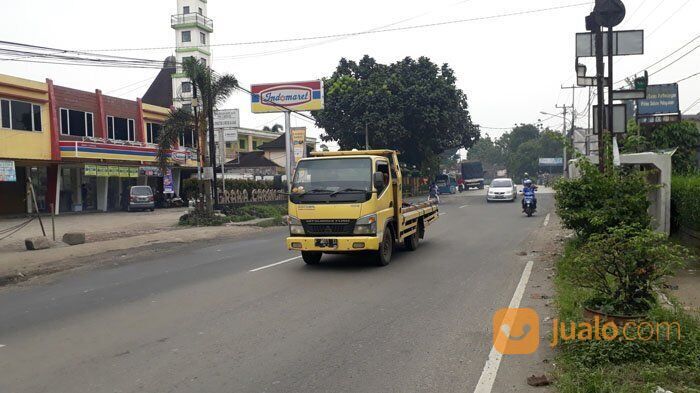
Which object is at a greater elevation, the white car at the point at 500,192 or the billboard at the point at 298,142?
the billboard at the point at 298,142

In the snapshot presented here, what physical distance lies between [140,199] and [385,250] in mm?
26096

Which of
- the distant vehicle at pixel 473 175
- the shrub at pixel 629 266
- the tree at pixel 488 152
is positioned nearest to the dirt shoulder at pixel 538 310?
the shrub at pixel 629 266

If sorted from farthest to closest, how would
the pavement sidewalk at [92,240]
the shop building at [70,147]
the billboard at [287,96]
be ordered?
the billboard at [287,96] → the shop building at [70,147] → the pavement sidewalk at [92,240]

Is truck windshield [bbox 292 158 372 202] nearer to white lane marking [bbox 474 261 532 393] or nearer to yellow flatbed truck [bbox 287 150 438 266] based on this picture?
yellow flatbed truck [bbox 287 150 438 266]

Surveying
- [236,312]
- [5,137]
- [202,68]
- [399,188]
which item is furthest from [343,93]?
[236,312]

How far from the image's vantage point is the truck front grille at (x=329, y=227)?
1038 cm

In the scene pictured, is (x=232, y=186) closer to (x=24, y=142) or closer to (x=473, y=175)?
(x=24, y=142)

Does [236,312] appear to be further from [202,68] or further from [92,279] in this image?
[202,68]

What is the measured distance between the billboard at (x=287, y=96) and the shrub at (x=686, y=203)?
25449 mm

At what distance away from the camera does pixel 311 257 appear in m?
11.5

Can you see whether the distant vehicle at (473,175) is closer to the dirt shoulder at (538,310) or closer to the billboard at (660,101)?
the billboard at (660,101)

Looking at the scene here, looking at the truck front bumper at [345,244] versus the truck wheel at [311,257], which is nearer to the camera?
Answer: the truck front bumper at [345,244]

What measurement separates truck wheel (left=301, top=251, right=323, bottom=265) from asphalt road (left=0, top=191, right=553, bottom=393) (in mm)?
217
